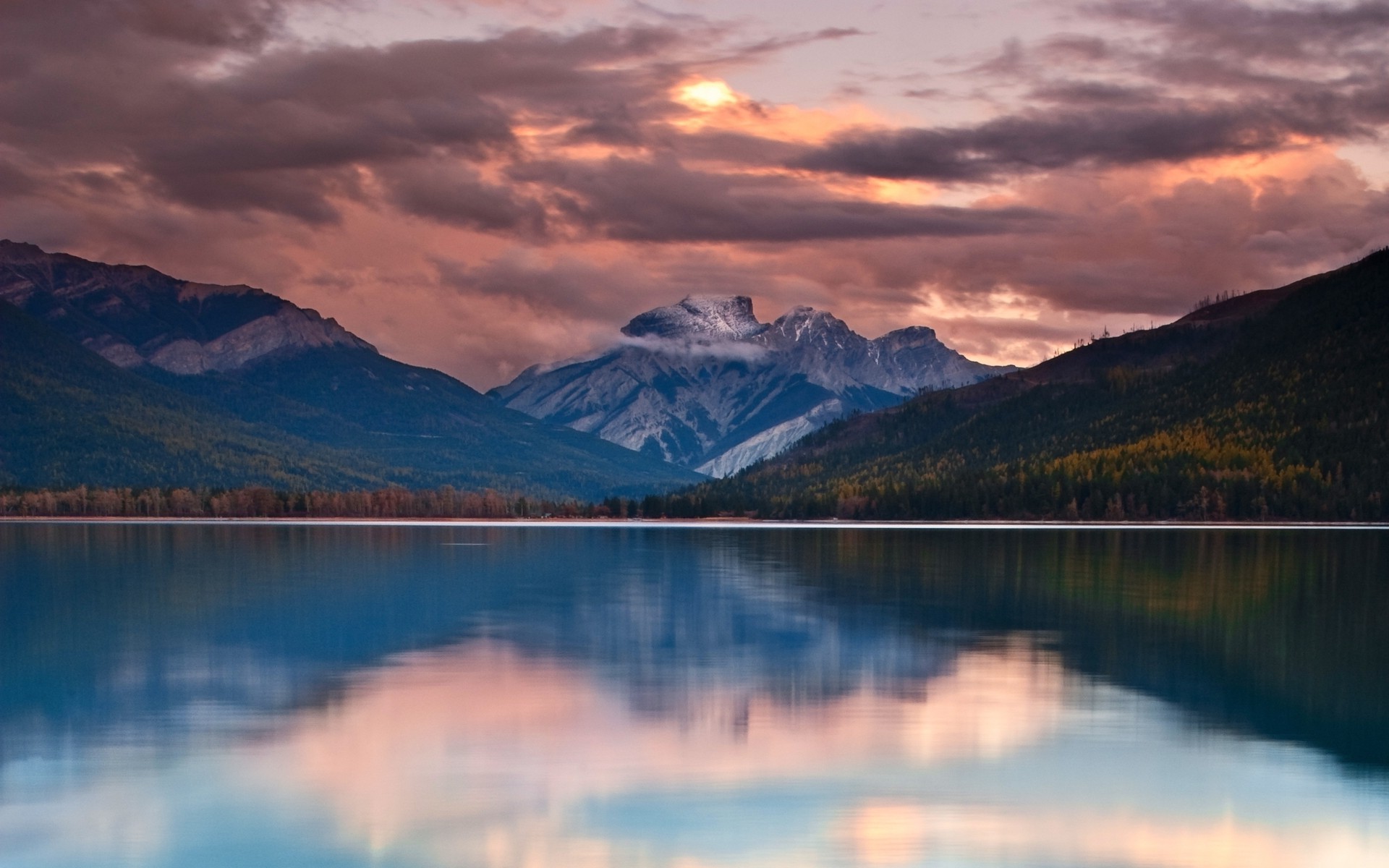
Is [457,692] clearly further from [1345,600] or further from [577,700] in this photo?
[1345,600]

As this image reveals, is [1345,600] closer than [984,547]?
Yes

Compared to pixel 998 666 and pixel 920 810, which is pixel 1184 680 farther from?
pixel 920 810

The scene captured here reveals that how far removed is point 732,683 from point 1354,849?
2833 centimetres

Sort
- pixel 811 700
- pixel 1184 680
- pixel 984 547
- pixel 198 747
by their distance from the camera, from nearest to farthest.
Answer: pixel 198 747, pixel 811 700, pixel 1184 680, pixel 984 547

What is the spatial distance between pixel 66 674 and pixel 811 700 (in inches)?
1201

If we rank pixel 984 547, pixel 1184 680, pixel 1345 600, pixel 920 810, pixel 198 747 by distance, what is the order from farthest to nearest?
1. pixel 984 547
2. pixel 1345 600
3. pixel 1184 680
4. pixel 198 747
5. pixel 920 810

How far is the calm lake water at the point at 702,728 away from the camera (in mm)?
33062

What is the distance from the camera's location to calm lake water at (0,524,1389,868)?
3306 centimetres

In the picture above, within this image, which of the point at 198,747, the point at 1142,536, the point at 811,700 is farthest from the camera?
the point at 1142,536

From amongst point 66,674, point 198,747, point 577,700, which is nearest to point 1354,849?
point 577,700

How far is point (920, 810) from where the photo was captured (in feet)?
117

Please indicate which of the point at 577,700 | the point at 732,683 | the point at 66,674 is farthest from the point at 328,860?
the point at 66,674

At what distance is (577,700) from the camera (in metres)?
53.1

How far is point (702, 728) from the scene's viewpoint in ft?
153
